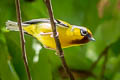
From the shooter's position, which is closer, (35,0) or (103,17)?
(35,0)

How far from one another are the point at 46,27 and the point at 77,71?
0.45 metres

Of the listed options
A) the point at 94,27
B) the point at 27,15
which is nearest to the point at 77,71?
the point at 94,27

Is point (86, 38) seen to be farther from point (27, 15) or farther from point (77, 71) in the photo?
point (77, 71)

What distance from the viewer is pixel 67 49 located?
0.76 meters

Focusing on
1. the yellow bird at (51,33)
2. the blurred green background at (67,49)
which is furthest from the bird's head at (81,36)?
the blurred green background at (67,49)

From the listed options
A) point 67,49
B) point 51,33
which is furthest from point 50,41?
point 67,49

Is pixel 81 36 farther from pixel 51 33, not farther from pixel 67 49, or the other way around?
pixel 67 49

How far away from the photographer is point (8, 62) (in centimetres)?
56

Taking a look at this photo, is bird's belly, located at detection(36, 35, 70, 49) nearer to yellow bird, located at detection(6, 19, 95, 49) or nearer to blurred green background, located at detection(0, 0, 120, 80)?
yellow bird, located at detection(6, 19, 95, 49)

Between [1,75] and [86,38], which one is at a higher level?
[86,38]

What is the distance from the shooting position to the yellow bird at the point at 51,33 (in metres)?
0.36

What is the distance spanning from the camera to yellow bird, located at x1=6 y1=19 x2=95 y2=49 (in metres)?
0.36

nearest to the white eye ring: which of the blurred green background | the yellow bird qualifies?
the yellow bird

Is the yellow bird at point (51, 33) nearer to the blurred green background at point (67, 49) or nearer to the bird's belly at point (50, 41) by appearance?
the bird's belly at point (50, 41)
